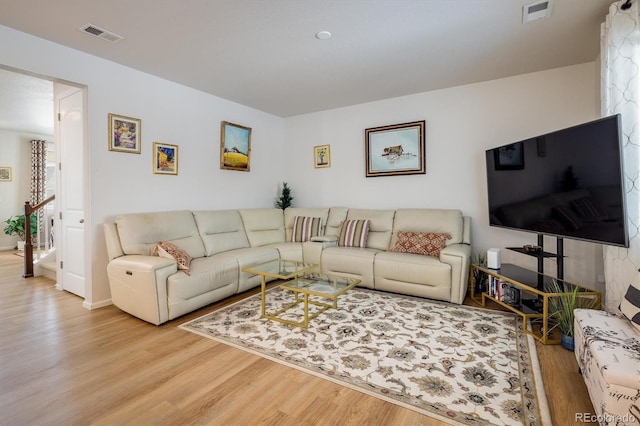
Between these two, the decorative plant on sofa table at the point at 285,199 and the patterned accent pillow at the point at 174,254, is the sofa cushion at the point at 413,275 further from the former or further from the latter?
the decorative plant on sofa table at the point at 285,199

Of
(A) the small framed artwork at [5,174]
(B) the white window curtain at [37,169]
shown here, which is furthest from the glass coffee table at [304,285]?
(A) the small framed artwork at [5,174]

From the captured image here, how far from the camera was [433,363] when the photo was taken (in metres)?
2.00

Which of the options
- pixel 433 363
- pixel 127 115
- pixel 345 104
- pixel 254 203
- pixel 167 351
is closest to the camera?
pixel 433 363

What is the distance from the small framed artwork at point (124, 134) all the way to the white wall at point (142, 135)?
56 mm

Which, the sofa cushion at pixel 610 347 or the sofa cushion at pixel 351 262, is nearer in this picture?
the sofa cushion at pixel 610 347

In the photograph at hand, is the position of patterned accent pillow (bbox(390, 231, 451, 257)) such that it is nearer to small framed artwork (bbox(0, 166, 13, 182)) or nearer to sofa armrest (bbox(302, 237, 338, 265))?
sofa armrest (bbox(302, 237, 338, 265))

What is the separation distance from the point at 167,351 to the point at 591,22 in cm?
422

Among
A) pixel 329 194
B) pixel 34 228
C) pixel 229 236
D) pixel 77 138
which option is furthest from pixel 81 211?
pixel 34 228

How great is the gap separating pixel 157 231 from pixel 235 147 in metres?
1.84

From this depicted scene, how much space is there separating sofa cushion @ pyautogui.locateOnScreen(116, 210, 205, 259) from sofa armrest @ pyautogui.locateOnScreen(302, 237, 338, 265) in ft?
4.25

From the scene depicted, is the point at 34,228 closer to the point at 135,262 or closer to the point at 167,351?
the point at 135,262

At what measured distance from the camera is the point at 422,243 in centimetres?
357

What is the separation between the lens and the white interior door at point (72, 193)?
3309 millimetres

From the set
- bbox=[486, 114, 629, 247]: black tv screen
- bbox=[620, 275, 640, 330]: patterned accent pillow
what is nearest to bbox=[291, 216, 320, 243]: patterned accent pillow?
bbox=[486, 114, 629, 247]: black tv screen
